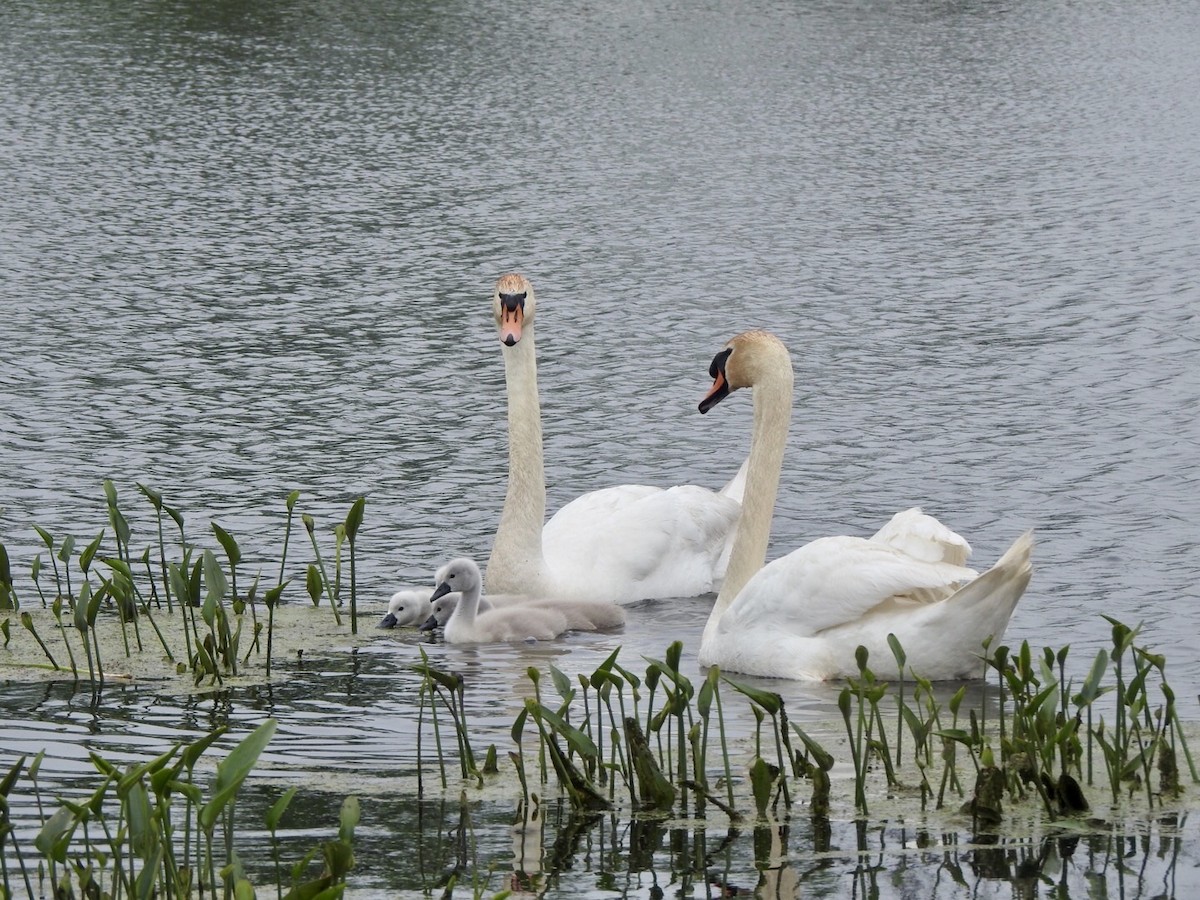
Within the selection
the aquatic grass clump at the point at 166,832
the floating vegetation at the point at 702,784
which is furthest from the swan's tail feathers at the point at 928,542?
the aquatic grass clump at the point at 166,832

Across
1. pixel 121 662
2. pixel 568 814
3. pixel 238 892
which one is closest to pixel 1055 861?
pixel 568 814

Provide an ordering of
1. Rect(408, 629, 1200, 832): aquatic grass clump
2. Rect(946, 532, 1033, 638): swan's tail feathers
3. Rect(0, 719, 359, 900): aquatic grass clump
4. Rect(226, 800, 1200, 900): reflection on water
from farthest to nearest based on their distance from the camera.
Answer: Rect(946, 532, 1033, 638): swan's tail feathers, Rect(408, 629, 1200, 832): aquatic grass clump, Rect(226, 800, 1200, 900): reflection on water, Rect(0, 719, 359, 900): aquatic grass clump

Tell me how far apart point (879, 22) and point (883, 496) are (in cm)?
2995

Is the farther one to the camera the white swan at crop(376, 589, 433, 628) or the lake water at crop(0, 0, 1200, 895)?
the lake water at crop(0, 0, 1200, 895)

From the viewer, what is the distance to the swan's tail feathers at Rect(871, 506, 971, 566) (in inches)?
314

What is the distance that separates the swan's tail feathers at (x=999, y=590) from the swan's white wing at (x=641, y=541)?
2.25m

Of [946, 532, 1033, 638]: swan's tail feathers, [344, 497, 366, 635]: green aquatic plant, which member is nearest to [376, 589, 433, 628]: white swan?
[344, 497, 366, 635]: green aquatic plant

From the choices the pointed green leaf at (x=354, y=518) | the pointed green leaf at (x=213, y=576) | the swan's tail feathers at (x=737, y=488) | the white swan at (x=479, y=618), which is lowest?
the white swan at (x=479, y=618)

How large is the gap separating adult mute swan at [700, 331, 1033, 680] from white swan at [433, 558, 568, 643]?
76 centimetres

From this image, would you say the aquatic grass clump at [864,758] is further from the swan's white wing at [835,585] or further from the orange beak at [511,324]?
the orange beak at [511,324]

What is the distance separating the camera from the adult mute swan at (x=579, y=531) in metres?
9.15

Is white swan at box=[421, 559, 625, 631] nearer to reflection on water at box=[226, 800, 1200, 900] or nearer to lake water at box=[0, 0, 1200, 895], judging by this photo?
lake water at box=[0, 0, 1200, 895]


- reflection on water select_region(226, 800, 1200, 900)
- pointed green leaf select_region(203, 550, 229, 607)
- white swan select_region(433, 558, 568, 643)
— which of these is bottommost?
reflection on water select_region(226, 800, 1200, 900)

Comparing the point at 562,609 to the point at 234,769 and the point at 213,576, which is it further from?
the point at 234,769
